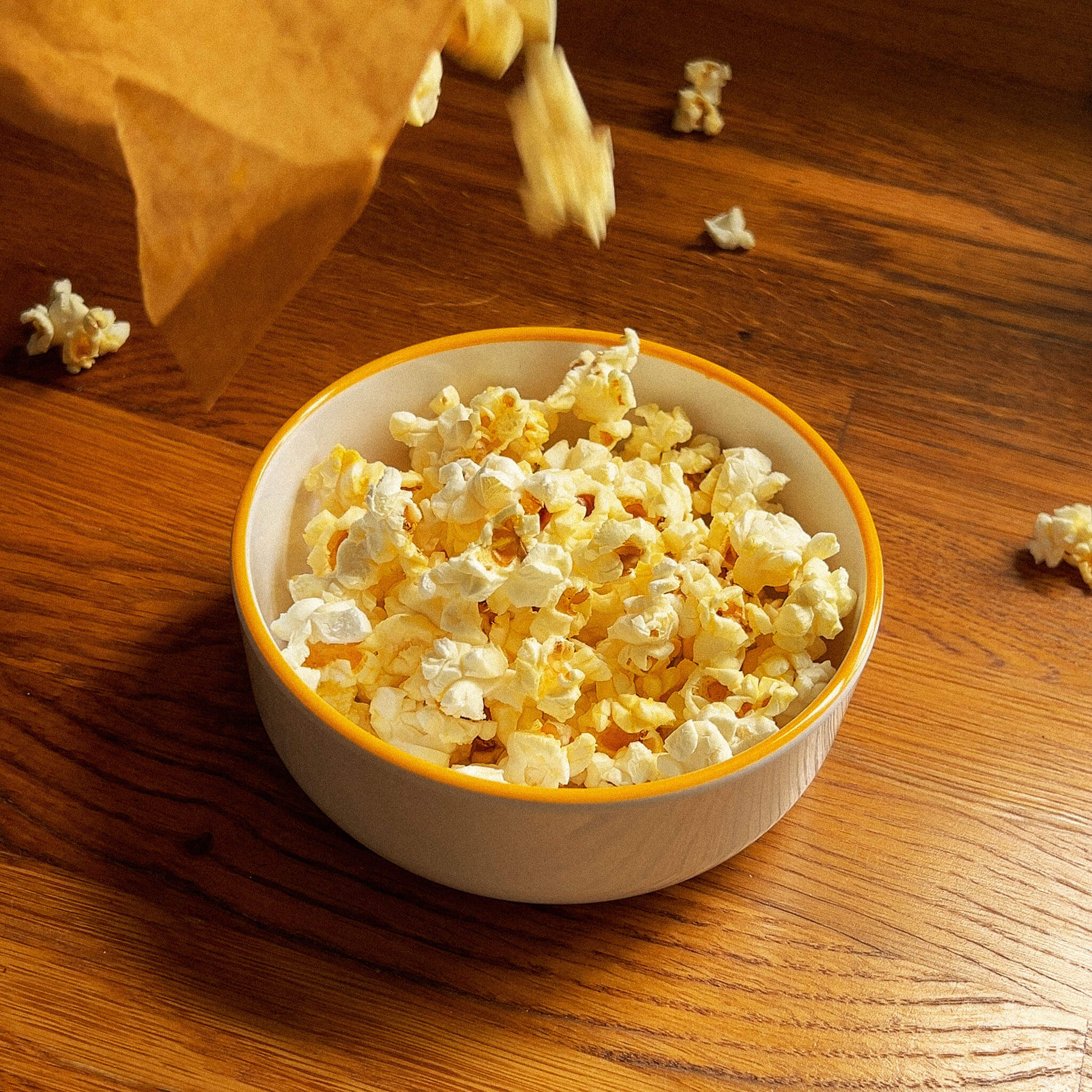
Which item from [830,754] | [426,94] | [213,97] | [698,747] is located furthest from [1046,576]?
[213,97]

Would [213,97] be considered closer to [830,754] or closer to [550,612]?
[550,612]

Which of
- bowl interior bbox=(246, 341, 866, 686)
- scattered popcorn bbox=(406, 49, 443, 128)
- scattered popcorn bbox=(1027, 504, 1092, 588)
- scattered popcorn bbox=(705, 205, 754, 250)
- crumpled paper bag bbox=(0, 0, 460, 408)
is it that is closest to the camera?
crumpled paper bag bbox=(0, 0, 460, 408)

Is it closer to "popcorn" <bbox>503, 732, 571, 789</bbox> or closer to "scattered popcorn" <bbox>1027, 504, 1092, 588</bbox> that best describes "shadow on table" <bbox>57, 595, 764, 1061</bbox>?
"popcorn" <bbox>503, 732, 571, 789</bbox>

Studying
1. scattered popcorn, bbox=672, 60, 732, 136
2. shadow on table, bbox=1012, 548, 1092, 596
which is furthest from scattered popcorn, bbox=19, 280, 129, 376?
shadow on table, bbox=1012, 548, 1092, 596

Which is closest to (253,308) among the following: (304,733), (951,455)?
(304,733)

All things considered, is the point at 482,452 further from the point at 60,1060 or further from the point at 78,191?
the point at 78,191

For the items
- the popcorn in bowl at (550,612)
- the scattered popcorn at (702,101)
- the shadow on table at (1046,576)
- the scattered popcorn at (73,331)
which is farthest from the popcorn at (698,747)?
the scattered popcorn at (702,101)

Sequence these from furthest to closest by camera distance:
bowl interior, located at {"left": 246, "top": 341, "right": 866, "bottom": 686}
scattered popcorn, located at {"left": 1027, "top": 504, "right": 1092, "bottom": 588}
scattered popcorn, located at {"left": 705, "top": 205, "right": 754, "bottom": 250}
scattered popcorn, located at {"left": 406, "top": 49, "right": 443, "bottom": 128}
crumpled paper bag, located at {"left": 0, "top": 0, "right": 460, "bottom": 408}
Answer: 1. scattered popcorn, located at {"left": 705, "top": 205, "right": 754, "bottom": 250}
2. scattered popcorn, located at {"left": 1027, "top": 504, "right": 1092, "bottom": 588}
3. bowl interior, located at {"left": 246, "top": 341, "right": 866, "bottom": 686}
4. scattered popcorn, located at {"left": 406, "top": 49, "right": 443, "bottom": 128}
5. crumpled paper bag, located at {"left": 0, "top": 0, "right": 460, "bottom": 408}
